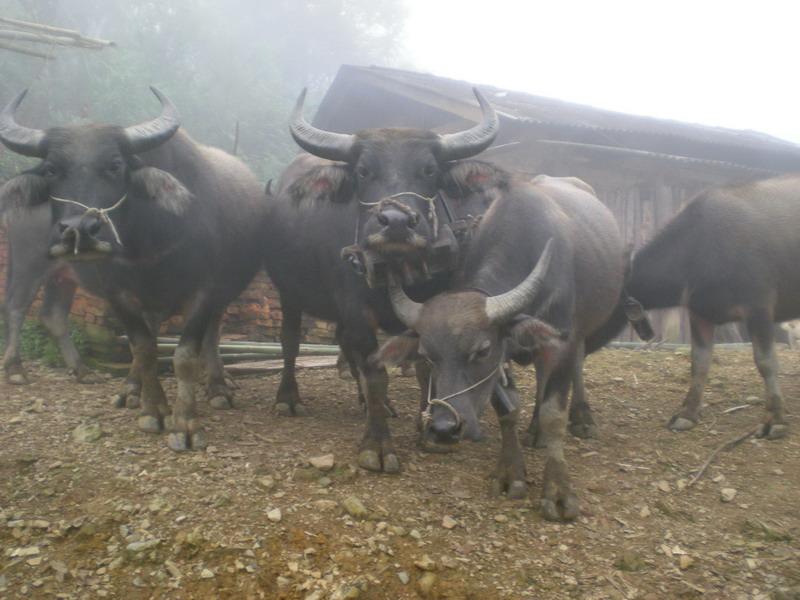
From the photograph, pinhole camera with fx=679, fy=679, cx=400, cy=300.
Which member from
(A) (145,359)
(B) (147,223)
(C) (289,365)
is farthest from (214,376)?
(B) (147,223)

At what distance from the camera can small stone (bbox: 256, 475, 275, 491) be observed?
12.1 feet

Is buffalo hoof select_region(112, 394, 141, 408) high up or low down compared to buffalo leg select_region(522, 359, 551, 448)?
down

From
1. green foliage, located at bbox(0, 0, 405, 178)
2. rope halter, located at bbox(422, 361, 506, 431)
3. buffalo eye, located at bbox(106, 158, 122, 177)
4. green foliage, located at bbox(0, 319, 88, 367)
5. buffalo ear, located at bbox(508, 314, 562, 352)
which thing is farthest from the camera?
green foliage, located at bbox(0, 0, 405, 178)

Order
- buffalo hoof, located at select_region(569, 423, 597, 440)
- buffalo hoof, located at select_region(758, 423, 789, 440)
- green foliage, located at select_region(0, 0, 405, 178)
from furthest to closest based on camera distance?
green foliage, located at select_region(0, 0, 405, 178)
buffalo hoof, located at select_region(569, 423, 597, 440)
buffalo hoof, located at select_region(758, 423, 789, 440)

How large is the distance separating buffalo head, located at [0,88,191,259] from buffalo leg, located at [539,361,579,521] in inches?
96.9

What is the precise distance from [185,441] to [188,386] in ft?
1.15

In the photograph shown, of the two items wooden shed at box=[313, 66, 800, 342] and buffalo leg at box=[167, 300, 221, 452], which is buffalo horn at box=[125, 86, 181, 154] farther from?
wooden shed at box=[313, 66, 800, 342]

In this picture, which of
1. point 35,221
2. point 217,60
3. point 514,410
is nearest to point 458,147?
point 514,410

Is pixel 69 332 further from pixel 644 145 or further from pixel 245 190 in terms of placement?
pixel 644 145

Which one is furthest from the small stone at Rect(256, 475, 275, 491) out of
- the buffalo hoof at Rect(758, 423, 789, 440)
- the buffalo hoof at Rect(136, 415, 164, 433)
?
the buffalo hoof at Rect(758, 423, 789, 440)

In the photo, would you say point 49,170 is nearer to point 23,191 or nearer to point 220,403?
point 23,191

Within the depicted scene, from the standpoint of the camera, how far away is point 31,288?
583cm

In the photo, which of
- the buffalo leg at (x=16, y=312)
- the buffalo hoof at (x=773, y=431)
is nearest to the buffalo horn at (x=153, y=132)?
the buffalo leg at (x=16, y=312)

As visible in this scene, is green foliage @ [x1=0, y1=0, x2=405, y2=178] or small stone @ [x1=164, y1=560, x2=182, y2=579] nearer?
small stone @ [x1=164, y1=560, x2=182, y2=579]
